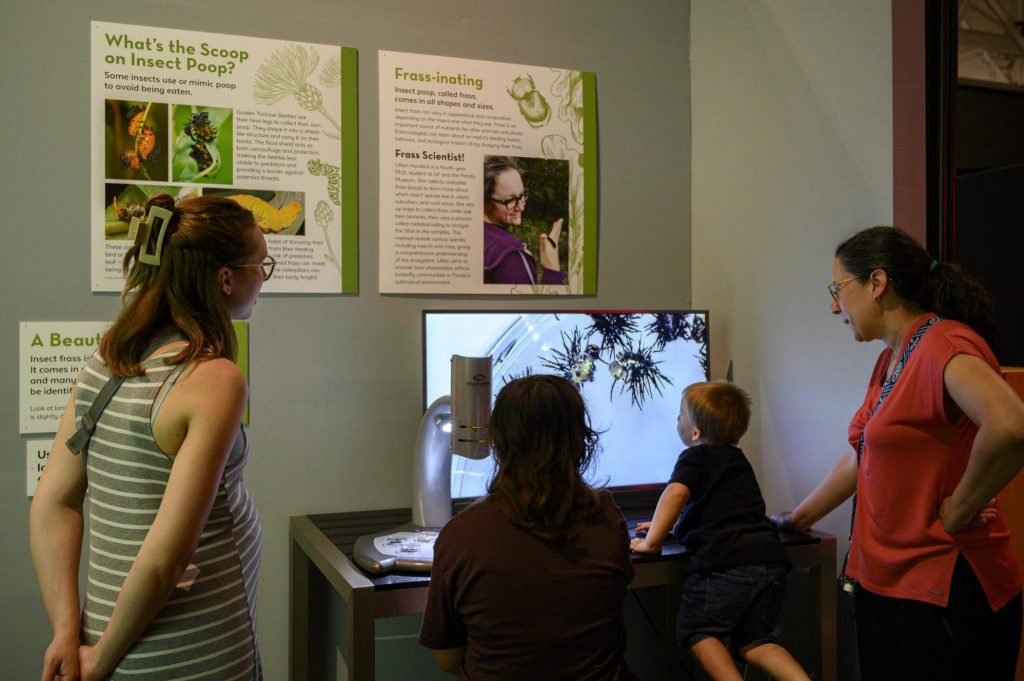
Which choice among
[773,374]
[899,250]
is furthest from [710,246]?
[899,250]

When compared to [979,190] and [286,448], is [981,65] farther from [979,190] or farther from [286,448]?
[286,448]

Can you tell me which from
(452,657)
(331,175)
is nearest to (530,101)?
(331,175)

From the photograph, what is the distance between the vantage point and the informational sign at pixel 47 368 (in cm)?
206

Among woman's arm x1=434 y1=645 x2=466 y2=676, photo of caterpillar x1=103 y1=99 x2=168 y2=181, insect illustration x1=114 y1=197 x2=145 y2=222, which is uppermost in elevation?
photo of caterpillar x1=103 y1=99 x2=168 y2=181

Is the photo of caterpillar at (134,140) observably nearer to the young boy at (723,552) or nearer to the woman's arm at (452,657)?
the woman's arm at (452,657)

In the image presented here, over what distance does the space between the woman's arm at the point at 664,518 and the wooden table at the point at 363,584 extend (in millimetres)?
30

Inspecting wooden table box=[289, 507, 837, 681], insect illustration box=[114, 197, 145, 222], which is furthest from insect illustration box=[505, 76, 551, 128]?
wooden table box=[289, 507, 837, 681]

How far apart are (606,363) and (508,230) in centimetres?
48

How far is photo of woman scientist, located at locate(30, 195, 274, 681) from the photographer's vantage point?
1.25 meters

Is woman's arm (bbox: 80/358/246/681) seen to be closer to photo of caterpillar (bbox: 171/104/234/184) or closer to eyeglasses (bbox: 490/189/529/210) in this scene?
photo of caterpillar (bbox: 171/104/234/184)

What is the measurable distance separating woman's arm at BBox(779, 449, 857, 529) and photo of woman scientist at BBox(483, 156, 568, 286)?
95 cm

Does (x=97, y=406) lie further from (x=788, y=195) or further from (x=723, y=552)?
(x=788, y=195)

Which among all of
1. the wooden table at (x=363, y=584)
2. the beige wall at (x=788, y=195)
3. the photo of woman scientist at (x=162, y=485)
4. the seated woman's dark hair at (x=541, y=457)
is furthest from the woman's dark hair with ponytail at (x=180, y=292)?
the beige wall at (x=788, y=195)

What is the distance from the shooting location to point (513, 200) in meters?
2.53
